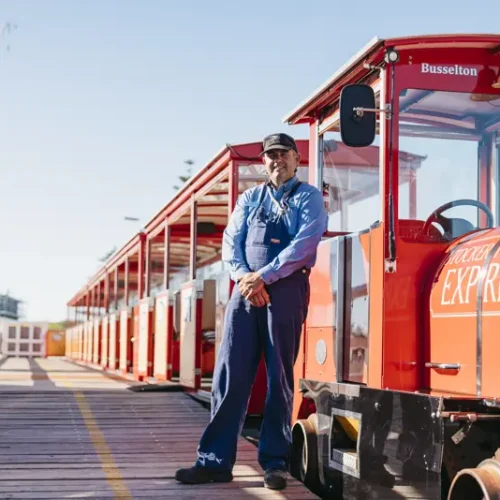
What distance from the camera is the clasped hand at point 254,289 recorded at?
178 inches

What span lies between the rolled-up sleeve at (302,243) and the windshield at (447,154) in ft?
1.53

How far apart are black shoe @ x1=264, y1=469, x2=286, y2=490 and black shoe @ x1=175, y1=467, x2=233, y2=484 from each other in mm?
232

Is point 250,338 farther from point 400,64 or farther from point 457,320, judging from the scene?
point 400,64

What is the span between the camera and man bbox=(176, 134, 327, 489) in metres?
4.60

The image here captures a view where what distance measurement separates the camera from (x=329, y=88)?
5285mm

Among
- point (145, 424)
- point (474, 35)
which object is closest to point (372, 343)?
point (474, 35)

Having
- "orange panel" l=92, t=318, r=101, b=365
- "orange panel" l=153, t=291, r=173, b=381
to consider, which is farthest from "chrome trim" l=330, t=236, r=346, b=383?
"orange panel" l=92, t=318, r=101, b=365

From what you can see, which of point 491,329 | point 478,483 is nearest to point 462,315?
point 491,329

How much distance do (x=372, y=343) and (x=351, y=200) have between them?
113 cm

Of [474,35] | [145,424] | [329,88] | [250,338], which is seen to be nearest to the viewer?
[474,35]

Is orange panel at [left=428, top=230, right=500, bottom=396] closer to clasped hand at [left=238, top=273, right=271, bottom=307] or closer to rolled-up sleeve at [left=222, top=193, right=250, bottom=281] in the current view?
clasped hand at [left=238, top=273, right=271, bottom=307]

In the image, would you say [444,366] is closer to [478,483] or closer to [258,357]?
[478,483]

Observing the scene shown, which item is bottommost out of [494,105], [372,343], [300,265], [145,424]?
[145,424]

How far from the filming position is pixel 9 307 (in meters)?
86.4
